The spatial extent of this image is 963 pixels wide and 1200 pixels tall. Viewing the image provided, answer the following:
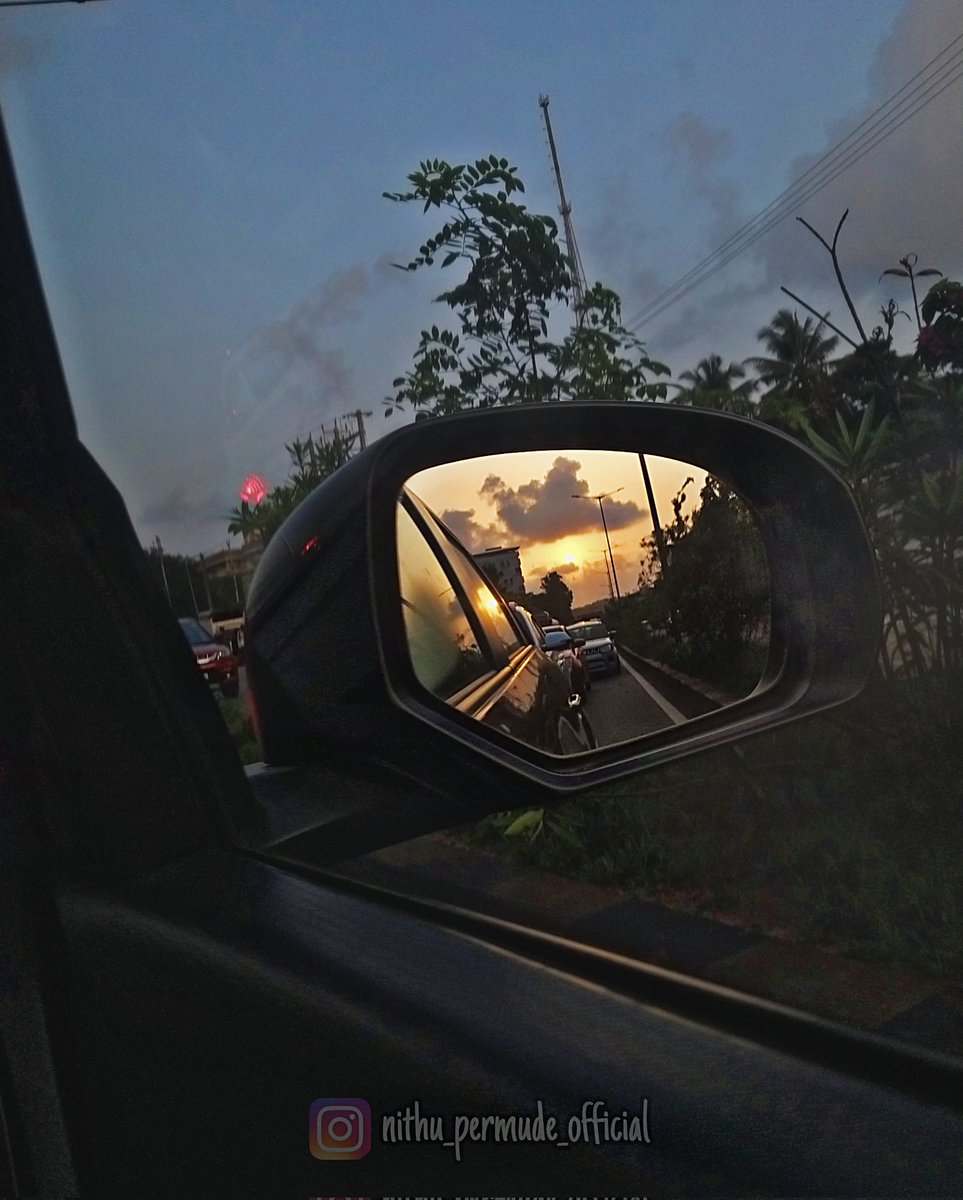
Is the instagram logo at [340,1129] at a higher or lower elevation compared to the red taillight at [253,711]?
lower

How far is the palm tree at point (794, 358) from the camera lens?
240 cm

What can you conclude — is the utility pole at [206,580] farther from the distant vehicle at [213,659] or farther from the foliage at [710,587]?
the foliage at [710,587]

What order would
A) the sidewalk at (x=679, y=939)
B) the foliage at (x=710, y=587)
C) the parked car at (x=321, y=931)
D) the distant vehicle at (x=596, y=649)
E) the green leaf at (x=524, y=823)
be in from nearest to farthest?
the parked car at (x=321, y=931) → the distant vehicle at (x=596, y=649) → the foliage at (x=710, y=587) → the sidewalk at (x=679, y=939) → the green leaf at (x=524, y=823)

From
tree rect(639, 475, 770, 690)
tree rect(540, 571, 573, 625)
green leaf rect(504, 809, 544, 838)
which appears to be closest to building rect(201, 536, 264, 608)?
tree rect(540, 571, 573, 625)

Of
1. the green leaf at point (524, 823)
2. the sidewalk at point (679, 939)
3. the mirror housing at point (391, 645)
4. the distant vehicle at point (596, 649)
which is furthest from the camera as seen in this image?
the green leaf at point (524, 823)

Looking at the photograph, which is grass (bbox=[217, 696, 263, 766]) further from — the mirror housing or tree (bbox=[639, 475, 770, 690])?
tree (bbox=[639, 475, 770, 690])

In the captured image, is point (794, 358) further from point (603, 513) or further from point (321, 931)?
point (321, 931)

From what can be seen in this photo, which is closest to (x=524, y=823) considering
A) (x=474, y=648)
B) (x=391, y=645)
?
(x=474, y=648)

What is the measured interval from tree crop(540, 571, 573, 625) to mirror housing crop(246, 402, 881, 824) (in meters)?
0.17

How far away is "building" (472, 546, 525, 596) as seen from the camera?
1.44 m

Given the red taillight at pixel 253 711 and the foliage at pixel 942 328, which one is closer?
the red taillight at pixel 253 711

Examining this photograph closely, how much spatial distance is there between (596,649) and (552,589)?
0.12m

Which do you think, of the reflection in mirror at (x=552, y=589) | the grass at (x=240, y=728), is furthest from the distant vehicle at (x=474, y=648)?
the grass at (x=240, y=728)

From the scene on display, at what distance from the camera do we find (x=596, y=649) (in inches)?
60.0
